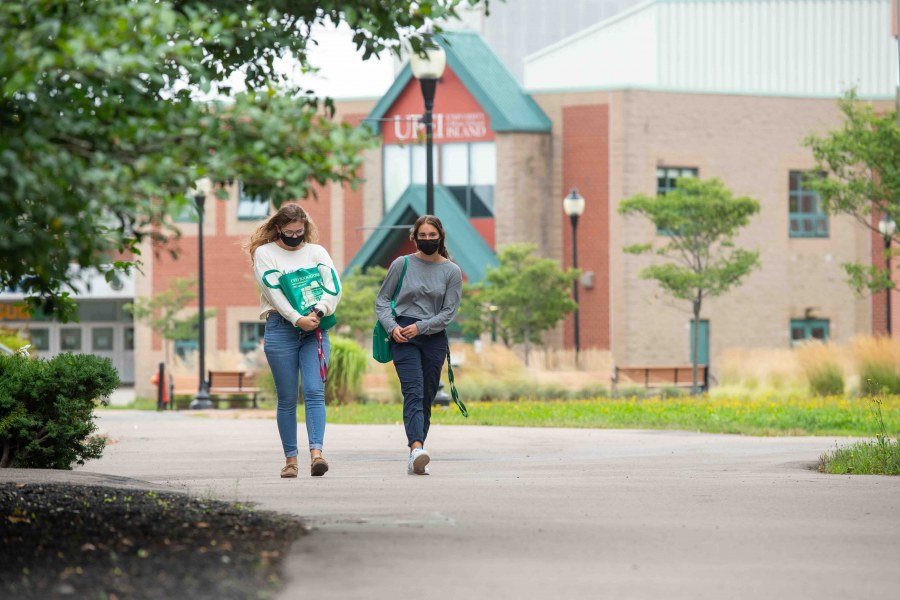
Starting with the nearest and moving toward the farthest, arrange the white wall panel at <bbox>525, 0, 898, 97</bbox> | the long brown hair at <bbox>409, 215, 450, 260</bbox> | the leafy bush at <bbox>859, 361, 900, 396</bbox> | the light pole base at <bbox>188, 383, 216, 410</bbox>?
the long brown hair at <bbox>409, 215, 450, 260</bbox> < the leafy bush at <bbox>859, 361, 900, 396</bbox> < the light pole base at <bbox>188, 383, 216, 410</bbox> < the white wall panel at <bbox>525, 0, 898, 97</bbox>

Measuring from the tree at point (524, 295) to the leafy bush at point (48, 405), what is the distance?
1064 inches

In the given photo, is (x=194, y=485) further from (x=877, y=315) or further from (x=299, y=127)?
(x=877, y=315)

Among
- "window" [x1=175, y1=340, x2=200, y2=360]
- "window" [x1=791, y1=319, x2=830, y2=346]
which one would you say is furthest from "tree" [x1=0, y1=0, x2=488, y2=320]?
"window" [x1=175, y1=340, x2=200, y2=360]

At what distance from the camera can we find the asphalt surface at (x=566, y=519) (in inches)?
212

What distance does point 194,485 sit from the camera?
29.7 feet

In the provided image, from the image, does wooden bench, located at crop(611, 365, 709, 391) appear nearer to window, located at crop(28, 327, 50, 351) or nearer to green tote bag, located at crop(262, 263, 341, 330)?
green tote bag, located at crop(262, 263, 341, 330)

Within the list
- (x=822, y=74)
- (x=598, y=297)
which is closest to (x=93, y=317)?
(x=598, y=297)

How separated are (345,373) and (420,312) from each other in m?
15.3

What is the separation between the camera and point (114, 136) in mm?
5141

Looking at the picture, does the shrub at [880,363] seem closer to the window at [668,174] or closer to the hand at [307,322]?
the hand at [307,322]

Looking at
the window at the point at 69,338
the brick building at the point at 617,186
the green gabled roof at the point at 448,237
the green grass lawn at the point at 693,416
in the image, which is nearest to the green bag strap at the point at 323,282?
the green grass lawn at the point at 693,416

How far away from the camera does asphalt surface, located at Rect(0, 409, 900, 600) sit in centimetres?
539

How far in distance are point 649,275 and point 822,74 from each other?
30.3 metres

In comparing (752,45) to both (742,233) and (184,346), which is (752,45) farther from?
(184,346)
